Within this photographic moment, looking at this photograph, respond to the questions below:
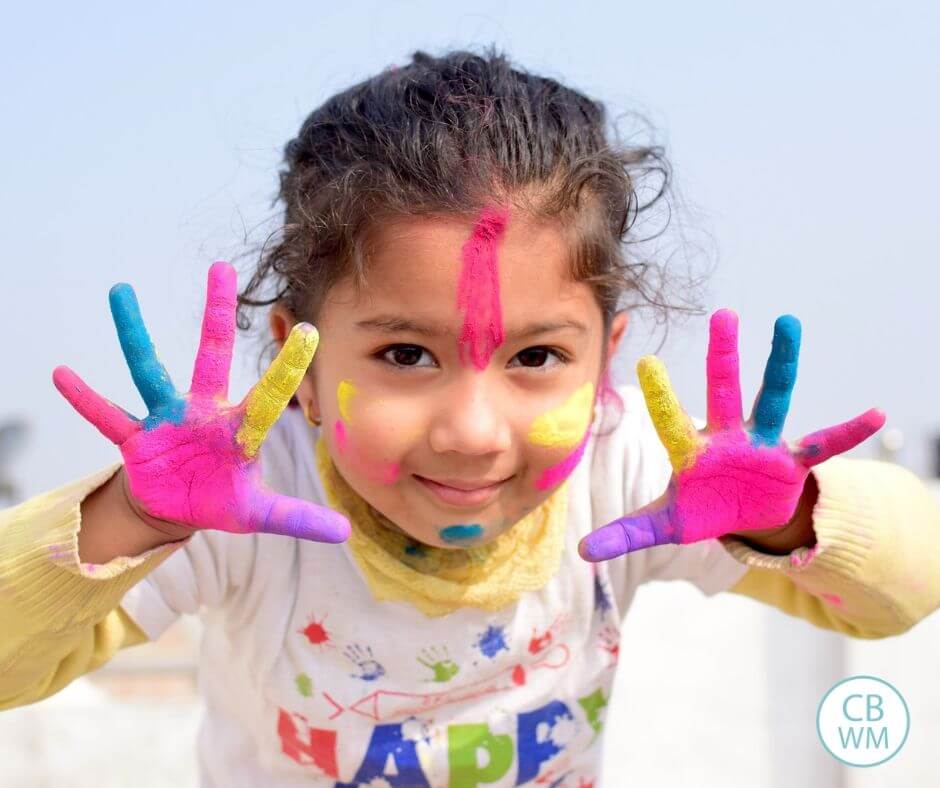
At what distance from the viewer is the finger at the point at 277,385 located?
40.6 inches

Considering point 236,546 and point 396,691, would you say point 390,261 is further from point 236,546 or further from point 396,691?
point 396,691

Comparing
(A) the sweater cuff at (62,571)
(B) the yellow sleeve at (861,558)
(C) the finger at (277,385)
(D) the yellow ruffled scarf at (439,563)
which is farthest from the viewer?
(D) the yellow ruffled scarf at (439,563)

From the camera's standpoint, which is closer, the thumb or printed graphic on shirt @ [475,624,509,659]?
the thumb

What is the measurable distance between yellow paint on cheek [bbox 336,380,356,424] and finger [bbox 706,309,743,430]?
37 centimetres

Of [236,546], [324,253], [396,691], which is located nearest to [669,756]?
[396,691]

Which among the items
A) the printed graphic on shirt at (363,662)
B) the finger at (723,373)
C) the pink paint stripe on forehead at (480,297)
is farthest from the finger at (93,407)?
the finger at (723,373)

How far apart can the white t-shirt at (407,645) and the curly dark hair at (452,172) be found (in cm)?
24

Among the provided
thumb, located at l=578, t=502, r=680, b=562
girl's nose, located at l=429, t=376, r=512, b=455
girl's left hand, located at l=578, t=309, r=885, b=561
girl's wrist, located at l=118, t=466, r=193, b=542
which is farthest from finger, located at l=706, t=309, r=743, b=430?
girl's wrist, located at l=118, t=466, r=193, b=542

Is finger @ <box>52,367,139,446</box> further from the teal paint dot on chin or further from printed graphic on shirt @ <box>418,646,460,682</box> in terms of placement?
printed graphic on shirt @ <box>418,646,460,682</box>

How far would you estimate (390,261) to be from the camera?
1.16m

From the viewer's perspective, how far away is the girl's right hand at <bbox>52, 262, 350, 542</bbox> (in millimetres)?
1071

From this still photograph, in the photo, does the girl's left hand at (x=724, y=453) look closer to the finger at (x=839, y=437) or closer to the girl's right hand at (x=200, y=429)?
the finger at (x=839, y=437)

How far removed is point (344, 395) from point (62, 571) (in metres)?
0.33

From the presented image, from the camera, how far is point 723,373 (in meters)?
1.09
